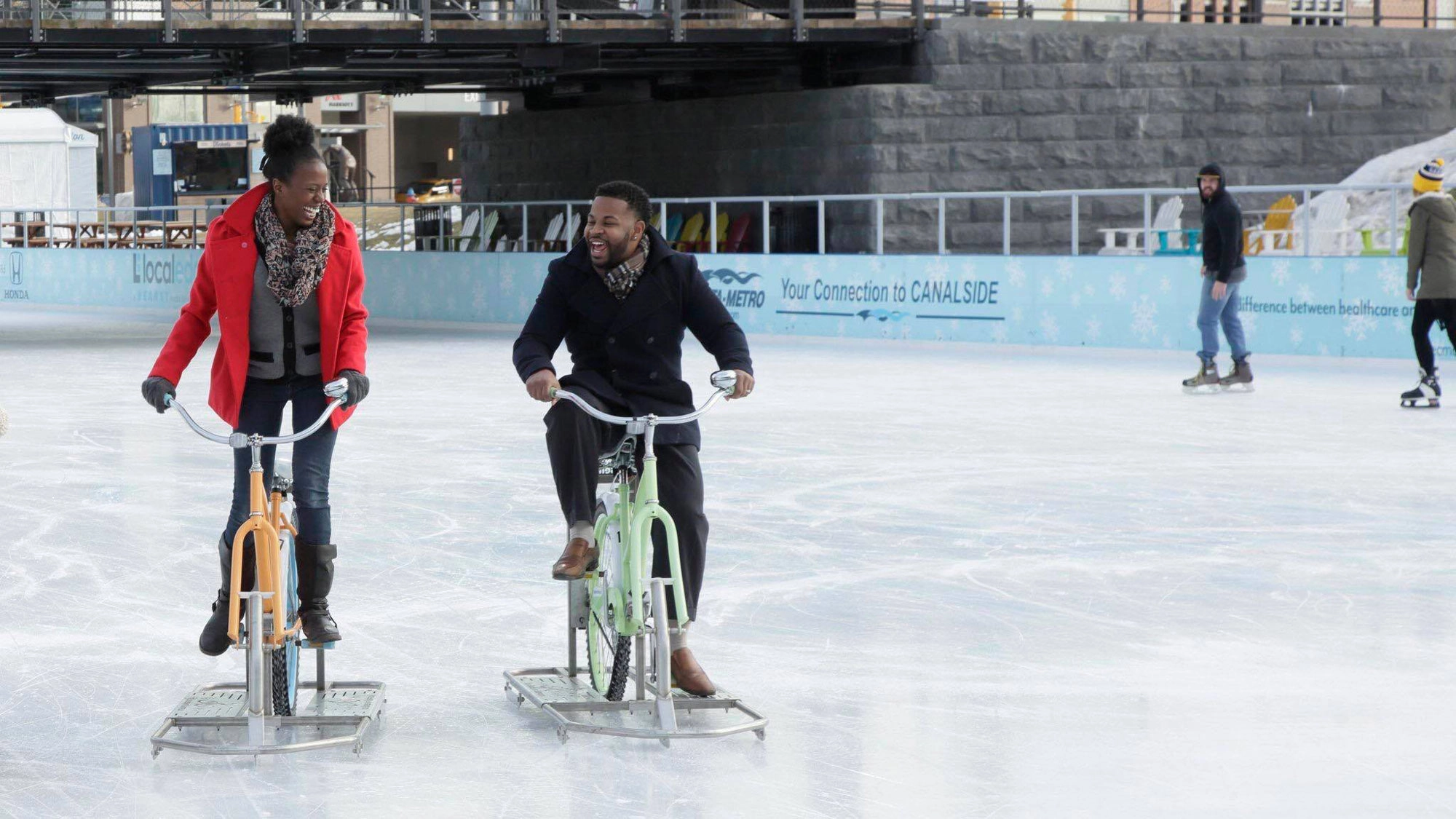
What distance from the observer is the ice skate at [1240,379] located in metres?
15.1

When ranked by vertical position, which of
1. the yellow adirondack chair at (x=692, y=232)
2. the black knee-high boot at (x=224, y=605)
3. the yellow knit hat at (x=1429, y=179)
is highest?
the yellow knit hat at (x=1429, y=179)

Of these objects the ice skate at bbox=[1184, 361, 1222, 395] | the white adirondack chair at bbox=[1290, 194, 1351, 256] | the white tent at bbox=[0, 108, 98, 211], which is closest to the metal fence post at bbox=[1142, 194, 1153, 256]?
the white adirondack chair at bbox=[1290, 194, 1351, 256]

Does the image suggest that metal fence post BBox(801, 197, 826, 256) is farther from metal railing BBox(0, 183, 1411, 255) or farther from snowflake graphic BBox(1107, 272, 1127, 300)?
snowflake graphic BBox(1107, 272, 1127, 300)

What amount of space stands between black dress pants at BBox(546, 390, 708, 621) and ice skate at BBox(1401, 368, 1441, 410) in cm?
956

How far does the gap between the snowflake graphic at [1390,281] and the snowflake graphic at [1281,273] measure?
0.92 m

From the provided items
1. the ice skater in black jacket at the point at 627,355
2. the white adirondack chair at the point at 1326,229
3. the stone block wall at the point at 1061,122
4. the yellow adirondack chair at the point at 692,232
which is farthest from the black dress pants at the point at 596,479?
the yellow adirondack chair at the point at 692,232

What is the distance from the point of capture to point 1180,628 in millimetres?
6273

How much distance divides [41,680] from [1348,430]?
8736 millimetres

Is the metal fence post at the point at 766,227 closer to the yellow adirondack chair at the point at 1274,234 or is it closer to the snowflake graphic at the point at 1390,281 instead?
the yellow adirondack chair at the point at 1274,234

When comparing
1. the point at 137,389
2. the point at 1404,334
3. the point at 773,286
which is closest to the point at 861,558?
the point at 137,389

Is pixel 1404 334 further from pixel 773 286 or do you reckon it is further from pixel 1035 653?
pixel 1035 653

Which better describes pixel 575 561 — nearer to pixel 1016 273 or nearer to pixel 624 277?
pixel 624 277

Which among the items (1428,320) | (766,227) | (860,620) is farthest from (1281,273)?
(860,620)

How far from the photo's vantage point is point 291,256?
4.91 m
